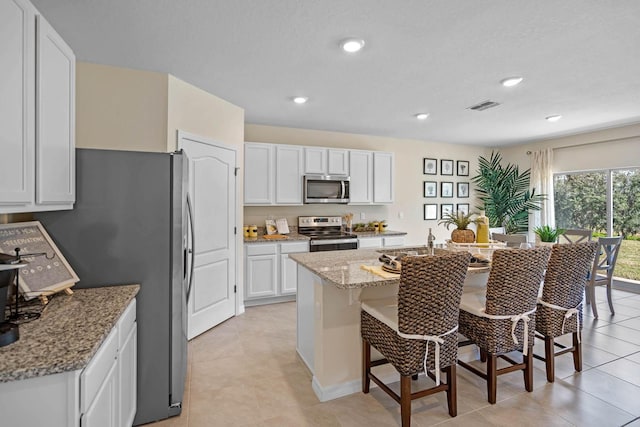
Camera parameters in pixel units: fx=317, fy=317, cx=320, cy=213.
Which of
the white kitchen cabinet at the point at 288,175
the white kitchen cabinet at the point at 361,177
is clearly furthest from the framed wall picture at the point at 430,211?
the white kitchen cabinet at the point at 288,175

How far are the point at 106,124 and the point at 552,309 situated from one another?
3.92 meters

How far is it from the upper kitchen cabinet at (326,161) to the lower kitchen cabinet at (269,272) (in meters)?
1.16

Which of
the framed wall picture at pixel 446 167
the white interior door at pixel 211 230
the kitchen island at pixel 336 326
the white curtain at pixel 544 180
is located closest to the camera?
the kitchen island at pixel 336 326

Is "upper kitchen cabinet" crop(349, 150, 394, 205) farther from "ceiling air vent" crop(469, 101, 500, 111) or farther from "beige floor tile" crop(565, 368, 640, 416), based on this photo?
"beige floor tile" crop(565, 368, 640, 416)

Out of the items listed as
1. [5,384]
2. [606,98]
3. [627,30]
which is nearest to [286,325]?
[5,384]

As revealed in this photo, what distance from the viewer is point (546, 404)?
215cm

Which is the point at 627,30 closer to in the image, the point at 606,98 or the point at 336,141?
the point at 606,98

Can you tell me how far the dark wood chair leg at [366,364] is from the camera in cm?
223

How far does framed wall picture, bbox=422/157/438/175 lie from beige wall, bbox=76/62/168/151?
4686mm

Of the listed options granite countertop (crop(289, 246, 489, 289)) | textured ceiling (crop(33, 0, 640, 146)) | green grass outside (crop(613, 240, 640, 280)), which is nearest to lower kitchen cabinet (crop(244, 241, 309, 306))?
granite countertop (crop(289, 246, 489, 289))

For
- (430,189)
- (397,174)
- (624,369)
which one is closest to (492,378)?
(624,369)

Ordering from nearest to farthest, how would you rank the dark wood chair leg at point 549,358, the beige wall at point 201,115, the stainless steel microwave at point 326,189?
the dark wood chair leg at point 549,358 < the beige wall at point 201,115 < the stainless steel microwave at point 326,189

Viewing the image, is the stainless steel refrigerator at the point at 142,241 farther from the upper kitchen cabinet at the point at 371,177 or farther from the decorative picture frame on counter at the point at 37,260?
the upper kitchen cabinet at the point at 371,177

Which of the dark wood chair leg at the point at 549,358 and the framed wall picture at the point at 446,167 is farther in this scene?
the framed wall picture at the point at 446,167
